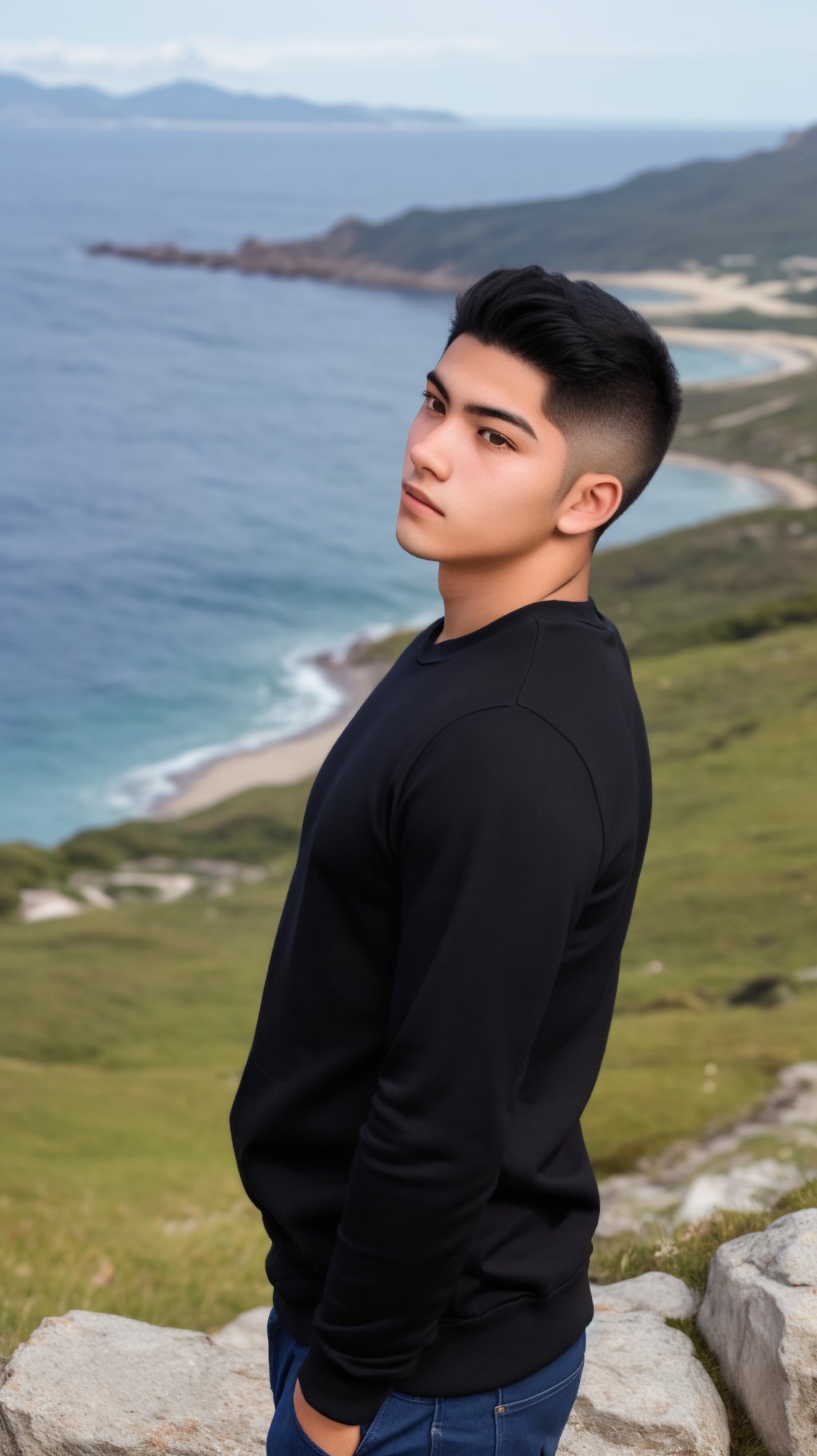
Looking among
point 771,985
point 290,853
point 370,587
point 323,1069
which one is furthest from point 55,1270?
point 370,587

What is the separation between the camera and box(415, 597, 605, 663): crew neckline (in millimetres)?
3246

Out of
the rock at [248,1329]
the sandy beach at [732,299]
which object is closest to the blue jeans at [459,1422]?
the rock at [248,1329]

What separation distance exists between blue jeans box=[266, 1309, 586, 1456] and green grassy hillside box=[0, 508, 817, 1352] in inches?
160

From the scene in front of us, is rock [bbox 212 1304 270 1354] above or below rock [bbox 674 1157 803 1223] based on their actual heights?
above

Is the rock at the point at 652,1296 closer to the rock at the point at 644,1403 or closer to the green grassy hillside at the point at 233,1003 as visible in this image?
the rock at the point at 644,1403

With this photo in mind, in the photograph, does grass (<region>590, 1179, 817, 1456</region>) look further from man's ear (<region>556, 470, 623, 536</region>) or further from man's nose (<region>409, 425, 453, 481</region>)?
man's nose (<region>409, 425, 453, 481</region>)

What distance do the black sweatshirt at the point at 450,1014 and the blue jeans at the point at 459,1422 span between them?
0.05 m

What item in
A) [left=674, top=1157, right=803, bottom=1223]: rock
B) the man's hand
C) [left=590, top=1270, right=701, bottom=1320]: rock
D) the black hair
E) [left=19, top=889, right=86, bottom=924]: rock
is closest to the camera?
the man's hand

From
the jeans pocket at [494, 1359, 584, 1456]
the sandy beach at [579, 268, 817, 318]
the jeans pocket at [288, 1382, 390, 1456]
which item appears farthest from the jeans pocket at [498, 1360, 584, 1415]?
the sandy beach at [579, 268, 817, 318]

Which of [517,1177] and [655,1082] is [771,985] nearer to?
[655,1082]

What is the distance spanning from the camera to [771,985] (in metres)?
24.4

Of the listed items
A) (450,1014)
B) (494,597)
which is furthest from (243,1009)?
(450,1014)

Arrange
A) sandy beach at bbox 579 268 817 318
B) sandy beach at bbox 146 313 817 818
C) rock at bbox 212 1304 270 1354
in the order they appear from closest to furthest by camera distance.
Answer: rock at bbox 212 1304 270 1354 < sandy beach at bbox 146 313 817 818 < sandy beach at bbox 579 268 817 318

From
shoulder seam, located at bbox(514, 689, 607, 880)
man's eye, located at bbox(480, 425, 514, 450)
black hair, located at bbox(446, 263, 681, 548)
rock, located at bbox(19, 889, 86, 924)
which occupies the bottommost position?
rock, located at bbox(19, 889, 86, 924)
